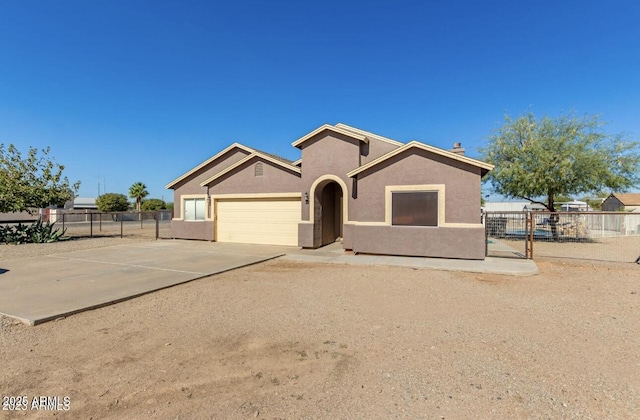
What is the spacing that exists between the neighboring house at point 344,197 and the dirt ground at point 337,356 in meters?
4.09

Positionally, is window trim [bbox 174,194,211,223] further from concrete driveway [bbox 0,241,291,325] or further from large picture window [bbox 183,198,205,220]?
concrete driveway [bbox 0,241,291,325]

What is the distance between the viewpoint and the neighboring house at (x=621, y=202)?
143ft

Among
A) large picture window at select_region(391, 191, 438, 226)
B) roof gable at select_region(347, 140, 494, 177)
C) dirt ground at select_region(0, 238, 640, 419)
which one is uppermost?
roof gable at select_region(347, 140, 494, 177)

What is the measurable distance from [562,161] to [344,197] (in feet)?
39.2

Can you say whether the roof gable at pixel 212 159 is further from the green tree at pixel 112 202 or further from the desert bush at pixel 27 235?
the green tree at pixel 112 202

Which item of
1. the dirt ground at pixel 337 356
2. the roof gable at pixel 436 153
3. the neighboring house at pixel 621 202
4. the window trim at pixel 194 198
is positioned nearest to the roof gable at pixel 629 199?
the neighboring house at pixel 621 202

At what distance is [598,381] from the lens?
126 inches

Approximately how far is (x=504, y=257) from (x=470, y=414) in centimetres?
953

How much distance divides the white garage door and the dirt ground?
7647 millimetres

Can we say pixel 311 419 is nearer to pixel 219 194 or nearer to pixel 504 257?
pixel 504 257

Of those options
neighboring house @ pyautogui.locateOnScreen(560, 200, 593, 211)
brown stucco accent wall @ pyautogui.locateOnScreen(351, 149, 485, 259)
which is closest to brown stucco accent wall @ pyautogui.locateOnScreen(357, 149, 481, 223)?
brown stucco accent wall @ pyautogui.locateOnScreen(351, 149, 485, 259)

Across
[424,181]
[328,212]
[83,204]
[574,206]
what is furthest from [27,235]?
[83,204]

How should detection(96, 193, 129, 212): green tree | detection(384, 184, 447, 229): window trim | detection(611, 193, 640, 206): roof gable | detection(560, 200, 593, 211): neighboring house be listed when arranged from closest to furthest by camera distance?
detection(384, 184, 447, 229): window trim, detection(560, 200, 593, 211): neighboring house, detection(96, 193, 129, 212): green tree, detection(611, 193, 640, 206): roof gable

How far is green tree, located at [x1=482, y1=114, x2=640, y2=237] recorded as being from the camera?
16.0 metres
